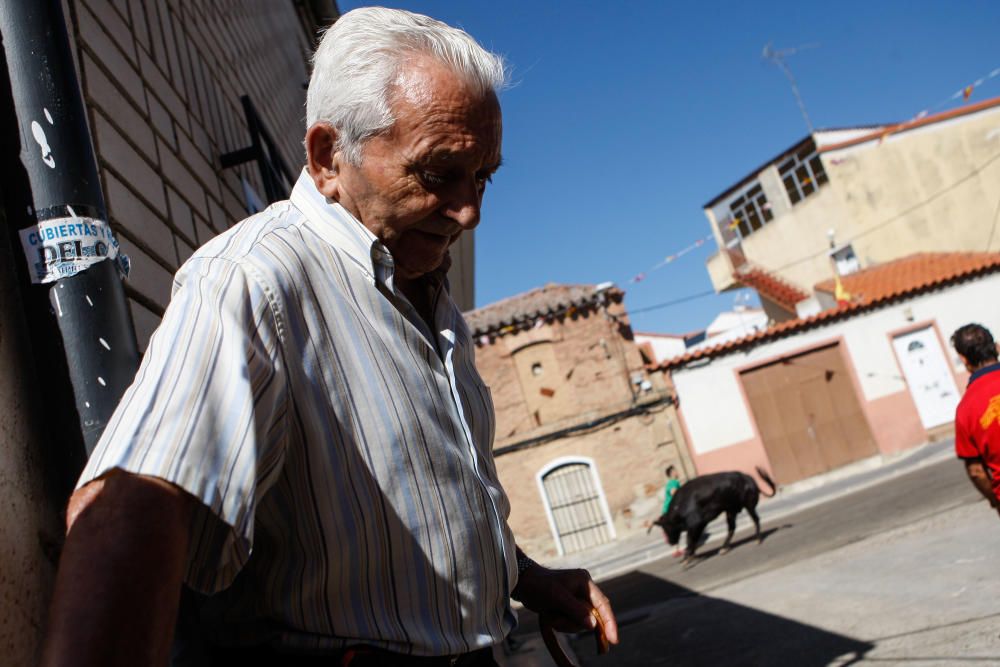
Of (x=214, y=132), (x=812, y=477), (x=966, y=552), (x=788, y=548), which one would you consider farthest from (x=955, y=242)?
(x=214, y=132)

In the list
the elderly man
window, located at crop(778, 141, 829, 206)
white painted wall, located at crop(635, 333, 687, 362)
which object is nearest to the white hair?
the elderly man

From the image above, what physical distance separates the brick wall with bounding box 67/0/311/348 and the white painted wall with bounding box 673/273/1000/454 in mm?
17673

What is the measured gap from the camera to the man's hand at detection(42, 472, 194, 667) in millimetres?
721

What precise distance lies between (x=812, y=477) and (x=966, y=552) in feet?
46.4

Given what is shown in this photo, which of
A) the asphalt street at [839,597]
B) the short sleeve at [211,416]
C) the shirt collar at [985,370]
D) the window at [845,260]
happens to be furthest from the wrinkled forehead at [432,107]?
the window at [845,260]

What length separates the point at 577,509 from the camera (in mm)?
20953

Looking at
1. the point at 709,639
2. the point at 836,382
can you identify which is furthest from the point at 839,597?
the point at 836,382

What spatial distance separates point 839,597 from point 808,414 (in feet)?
48.0

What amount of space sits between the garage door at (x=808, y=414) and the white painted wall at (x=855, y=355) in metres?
0.33

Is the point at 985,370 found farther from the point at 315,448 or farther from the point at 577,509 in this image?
the point at 577,509

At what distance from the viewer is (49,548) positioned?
1.41m

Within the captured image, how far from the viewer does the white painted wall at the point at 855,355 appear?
20.5 metres

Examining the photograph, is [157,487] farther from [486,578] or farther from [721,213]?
[721,213]

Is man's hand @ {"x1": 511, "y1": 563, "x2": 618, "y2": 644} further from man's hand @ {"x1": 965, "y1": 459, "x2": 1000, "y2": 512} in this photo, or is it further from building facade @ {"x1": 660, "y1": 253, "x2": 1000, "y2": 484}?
building facade @ {"x1": 660, "y1": 253, "x2": 1000, "y2": 484}
